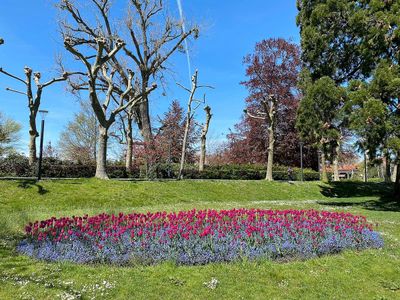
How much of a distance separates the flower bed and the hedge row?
12.5 metres

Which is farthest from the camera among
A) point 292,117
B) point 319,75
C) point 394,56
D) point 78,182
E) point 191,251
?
point 292,117

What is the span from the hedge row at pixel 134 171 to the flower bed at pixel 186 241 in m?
12.5

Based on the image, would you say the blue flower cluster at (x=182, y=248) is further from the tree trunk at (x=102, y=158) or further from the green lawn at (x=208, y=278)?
the tree trunk at (x=102, y=158)

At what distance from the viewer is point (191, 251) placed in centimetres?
570

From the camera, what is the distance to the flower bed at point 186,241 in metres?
5.54

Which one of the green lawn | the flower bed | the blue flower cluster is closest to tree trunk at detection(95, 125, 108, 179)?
the green lawn

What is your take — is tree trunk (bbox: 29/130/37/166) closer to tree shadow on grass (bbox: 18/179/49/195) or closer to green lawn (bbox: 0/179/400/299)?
tree shadow on grass (bbox: 18/179/49/195)

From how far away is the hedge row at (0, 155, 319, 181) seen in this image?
17.9m

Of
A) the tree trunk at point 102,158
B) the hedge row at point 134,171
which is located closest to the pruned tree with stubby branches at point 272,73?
the hedge row at point 134,171

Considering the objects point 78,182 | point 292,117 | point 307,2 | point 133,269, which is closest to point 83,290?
point 133,269

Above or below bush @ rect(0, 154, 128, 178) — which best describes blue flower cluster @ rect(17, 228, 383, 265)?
below

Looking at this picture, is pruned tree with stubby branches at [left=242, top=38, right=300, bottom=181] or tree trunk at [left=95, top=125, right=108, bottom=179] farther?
pruned tree with stubby branches at [left=242, top=38, right=300, bottom=181]

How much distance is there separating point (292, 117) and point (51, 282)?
32793 mm

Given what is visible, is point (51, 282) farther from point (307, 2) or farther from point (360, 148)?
point (307, 2)
